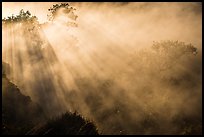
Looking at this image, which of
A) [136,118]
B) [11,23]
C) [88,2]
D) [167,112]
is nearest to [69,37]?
[11,23]

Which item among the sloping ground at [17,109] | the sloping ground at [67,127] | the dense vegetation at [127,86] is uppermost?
the dense vegetation at [127,86]

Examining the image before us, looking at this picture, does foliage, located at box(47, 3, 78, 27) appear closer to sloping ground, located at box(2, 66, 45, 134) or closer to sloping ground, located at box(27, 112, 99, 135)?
sloping ground, located at box(2, 66, 45, 134)

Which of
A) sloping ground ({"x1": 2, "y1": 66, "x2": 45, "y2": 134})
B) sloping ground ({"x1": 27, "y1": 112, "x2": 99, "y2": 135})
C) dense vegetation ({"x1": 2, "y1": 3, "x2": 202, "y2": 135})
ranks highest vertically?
dense vegetation ({"x1": 2, "y1": 3, "x2": 202, "y2": 135})

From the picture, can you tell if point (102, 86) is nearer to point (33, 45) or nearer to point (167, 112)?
point (167, 112)

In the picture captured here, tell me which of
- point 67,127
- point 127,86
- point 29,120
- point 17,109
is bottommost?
point 67,127

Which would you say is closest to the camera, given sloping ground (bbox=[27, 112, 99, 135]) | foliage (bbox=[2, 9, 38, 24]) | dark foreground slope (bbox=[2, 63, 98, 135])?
sloping ground (bbox=[27, 112, 99, 135])

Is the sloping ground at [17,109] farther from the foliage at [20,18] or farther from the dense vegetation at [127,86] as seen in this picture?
the foliage at [20,18]

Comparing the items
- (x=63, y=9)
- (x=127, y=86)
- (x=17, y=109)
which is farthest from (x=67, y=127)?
(x=127, y=86)

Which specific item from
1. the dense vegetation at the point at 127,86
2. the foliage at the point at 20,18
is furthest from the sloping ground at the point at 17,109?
the foliage at the point at 20,18

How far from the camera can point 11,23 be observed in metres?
50.4

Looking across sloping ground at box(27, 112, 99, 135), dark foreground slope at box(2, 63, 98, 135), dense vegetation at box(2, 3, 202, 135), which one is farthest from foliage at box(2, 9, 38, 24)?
sloping ground at box(27, 112, 99, 135)

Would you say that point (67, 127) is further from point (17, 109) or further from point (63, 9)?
point (63, 9)

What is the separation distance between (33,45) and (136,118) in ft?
76.2

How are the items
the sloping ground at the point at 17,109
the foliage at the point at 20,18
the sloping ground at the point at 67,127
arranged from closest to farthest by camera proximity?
1. the sloping ground at the point at 67,127
2. the sloping ground at the point at 17,109
3. the foliage at the point at 20,18
